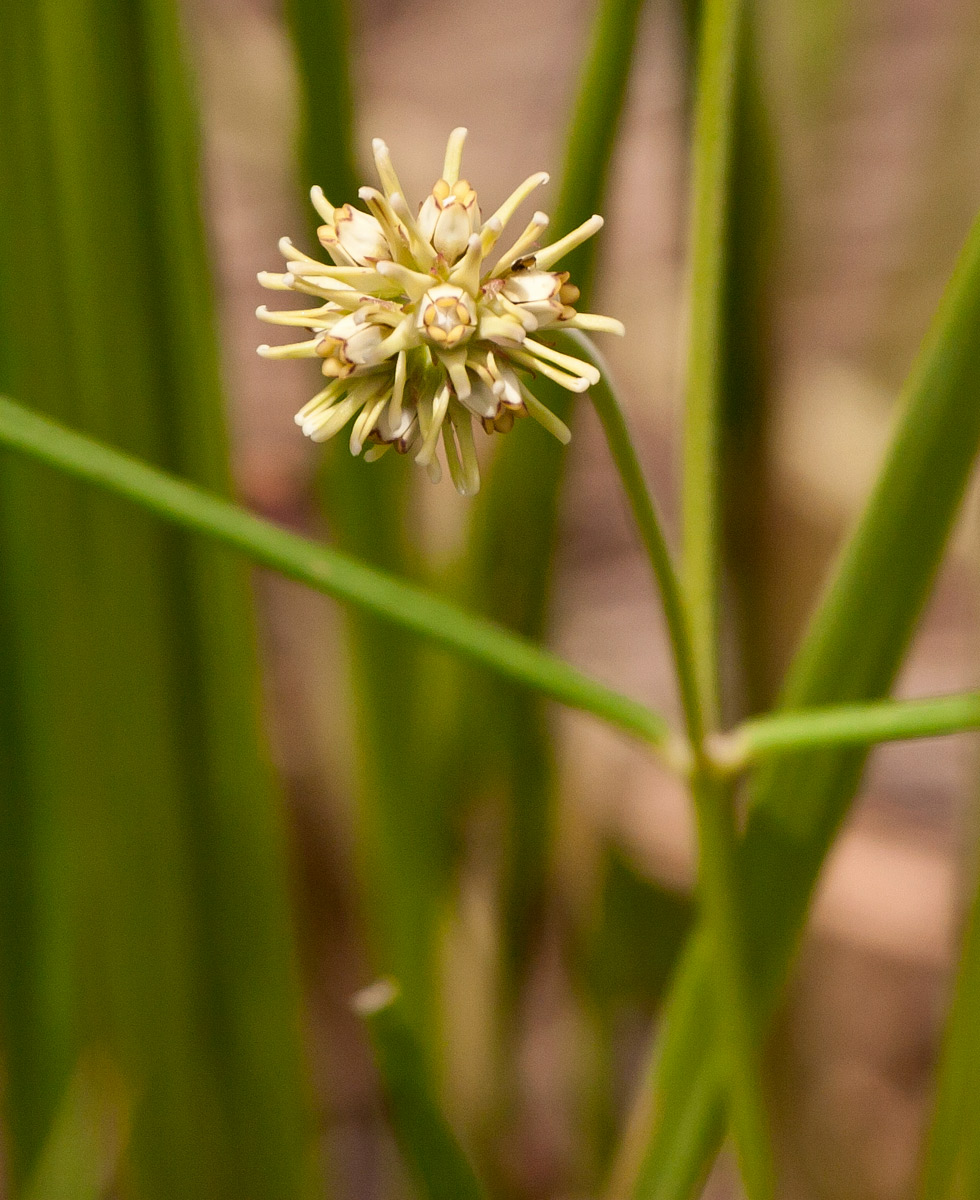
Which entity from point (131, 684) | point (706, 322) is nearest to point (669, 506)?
point (131, 684)

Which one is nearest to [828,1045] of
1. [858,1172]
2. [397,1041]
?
[858,1172]

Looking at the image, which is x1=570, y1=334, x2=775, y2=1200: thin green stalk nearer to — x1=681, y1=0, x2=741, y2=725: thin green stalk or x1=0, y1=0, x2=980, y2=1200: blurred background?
x1=681, y1=0, x2=741, y2=725: thin green stalk

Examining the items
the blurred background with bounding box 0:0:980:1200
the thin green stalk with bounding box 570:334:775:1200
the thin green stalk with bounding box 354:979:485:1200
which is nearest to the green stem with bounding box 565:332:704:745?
the thin green stalk with bounding box 570:334:775:1200

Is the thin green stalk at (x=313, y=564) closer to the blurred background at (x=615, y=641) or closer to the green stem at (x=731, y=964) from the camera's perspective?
the green stem at (x=731, y=964)

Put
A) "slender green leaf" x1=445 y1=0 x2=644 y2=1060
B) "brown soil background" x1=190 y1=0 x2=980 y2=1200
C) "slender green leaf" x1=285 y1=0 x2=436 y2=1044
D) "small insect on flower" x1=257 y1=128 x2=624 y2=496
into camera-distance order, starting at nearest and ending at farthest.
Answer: "small insect on flower" x1=257 y1=128 x2=624 y2=496, "slender green leaf" x1=445 y1=0 x2=644 y2=1060, "slender green leaf" x1=285 y1=0 x2=436 y2=1044, "brown soil background" x1=190 y1=0 x2=980 y2=1200

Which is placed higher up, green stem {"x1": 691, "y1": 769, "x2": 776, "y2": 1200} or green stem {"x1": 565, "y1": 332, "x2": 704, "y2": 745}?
green stem {"x1": 565, "y1": 332, "x2": 704, "y2": 745}

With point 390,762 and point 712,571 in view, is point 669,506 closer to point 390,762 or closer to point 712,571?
point 390,762

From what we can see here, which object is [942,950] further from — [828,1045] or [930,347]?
[930,347]

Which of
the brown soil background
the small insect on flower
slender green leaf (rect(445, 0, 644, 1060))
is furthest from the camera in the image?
the brown soil background
